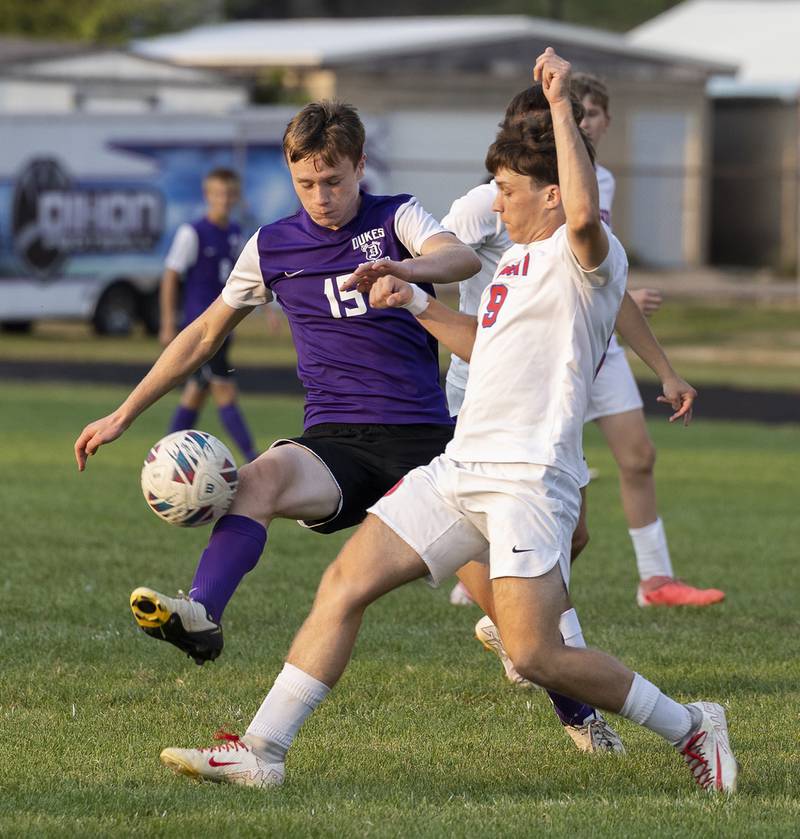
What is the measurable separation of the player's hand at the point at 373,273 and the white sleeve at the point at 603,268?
49cm

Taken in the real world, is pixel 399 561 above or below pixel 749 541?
above

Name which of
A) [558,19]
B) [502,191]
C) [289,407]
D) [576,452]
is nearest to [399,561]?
[576,452]

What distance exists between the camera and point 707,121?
128 feet

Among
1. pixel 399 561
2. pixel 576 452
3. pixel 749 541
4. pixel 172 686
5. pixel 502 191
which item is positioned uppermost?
pixel 502 191

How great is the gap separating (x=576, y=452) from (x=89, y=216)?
22767 mm

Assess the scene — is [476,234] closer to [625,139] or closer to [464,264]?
[464,264]

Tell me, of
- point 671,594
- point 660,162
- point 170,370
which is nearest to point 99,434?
point 170,370

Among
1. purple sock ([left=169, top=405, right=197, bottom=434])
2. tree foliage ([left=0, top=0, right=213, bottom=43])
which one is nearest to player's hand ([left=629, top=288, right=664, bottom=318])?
purple sock ([left=169, top=405, right=197, bottom=434])

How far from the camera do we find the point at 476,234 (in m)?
7.10

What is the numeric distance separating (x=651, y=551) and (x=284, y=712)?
392 centimetres

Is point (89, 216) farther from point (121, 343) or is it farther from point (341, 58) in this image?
point (341, 58)

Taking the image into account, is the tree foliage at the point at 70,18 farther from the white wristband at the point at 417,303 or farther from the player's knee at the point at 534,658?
the player's knee at the point at 534,658

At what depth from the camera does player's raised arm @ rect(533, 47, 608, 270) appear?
194 inches

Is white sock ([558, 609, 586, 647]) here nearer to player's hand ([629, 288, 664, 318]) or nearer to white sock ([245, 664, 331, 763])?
white sock ([245, 664, 331, 763])
